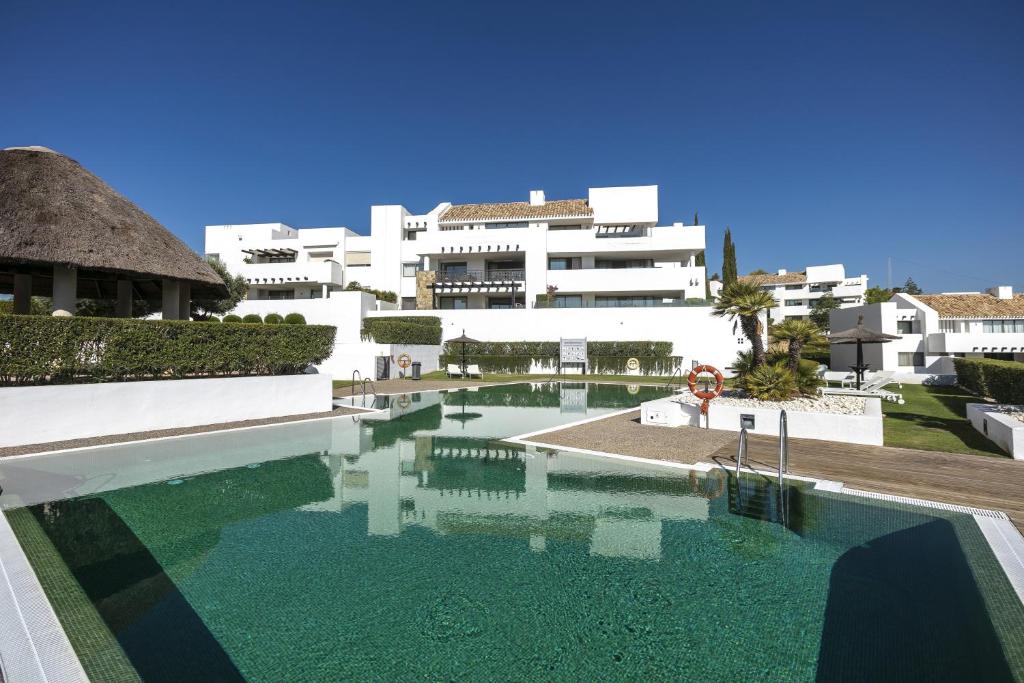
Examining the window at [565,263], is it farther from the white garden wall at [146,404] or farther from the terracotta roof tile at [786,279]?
the terracotta roof tile at [786,279]

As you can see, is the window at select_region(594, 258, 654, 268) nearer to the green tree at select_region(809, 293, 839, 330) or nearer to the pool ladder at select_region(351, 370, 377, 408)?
→ the pool ladder at select_region(351, 370, 377, 408)

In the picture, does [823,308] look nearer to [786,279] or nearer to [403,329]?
[786,279]

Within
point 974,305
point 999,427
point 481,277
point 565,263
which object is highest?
point 565,263

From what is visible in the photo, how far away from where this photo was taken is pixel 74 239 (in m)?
12.3

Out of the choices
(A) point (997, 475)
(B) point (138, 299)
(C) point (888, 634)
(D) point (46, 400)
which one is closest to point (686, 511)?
(C) point (888, 634)

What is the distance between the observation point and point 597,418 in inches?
531

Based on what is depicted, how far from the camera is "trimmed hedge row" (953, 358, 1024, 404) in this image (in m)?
13.2

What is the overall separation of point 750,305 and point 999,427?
522 cm

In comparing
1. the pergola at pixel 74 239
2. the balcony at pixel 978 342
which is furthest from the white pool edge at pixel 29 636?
the balcony at pixel 978 342

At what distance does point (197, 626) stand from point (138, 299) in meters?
20.3

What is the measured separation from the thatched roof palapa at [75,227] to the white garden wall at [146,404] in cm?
385

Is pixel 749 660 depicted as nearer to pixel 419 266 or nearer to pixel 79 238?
pixel 79 238

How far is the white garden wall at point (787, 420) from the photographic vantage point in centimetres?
946

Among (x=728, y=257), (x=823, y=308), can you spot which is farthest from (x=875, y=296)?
(x=728, y=257)
